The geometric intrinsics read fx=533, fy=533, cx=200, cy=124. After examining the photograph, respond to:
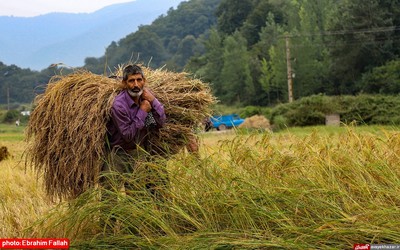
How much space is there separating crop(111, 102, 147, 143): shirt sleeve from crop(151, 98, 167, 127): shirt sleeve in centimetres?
11

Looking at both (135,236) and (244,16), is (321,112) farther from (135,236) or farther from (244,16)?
(244,16)

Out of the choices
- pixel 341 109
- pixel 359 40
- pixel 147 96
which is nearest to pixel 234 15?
pixel 359 40

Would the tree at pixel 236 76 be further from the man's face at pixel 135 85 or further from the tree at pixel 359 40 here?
the man's face at pixel 135 85

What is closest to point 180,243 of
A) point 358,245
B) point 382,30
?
point 358,245

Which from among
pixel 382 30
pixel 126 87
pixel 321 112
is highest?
pixel 126 87

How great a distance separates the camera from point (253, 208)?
3.70m

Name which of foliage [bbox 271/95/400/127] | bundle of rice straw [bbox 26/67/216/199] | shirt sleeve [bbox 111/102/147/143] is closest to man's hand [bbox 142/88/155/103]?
shirt sleeve [bbox 111/102/147/143]

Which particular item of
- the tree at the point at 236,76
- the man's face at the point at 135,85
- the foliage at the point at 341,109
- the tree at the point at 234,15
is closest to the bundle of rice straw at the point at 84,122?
the man's face at the point at 135,85

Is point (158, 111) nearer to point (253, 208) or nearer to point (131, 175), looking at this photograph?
point (131, 175)

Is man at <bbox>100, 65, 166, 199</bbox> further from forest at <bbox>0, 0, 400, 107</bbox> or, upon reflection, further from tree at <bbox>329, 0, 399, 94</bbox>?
tree at <bbox>329, 0, 399, 94</bbox>

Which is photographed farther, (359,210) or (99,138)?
(99,138)

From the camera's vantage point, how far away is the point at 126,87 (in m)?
4.41

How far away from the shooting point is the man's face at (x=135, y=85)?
433 cm

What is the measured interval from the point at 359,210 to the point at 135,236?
1.58 meters
